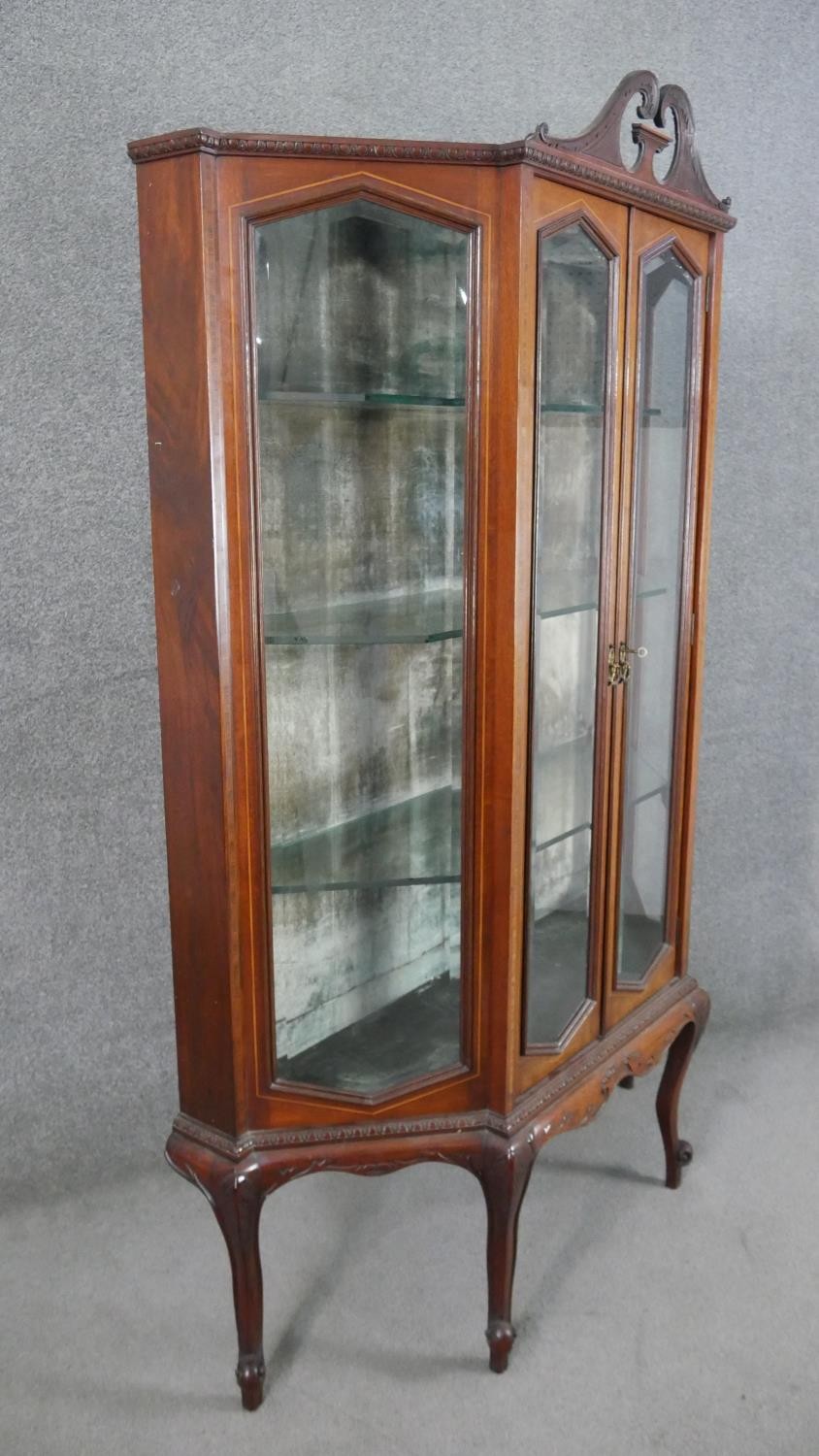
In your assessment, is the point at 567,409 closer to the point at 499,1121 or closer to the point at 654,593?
the point at 654,593

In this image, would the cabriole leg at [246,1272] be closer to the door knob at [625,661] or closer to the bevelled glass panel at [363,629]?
the bevelled glass panel at [363,629]

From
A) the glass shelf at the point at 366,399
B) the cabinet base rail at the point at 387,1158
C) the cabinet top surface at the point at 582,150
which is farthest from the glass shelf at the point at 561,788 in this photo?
the cabinet top surface at the point at 582,150

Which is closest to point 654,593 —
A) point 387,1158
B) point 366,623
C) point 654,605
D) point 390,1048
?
point 654,605

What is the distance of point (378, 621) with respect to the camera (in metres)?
1.41

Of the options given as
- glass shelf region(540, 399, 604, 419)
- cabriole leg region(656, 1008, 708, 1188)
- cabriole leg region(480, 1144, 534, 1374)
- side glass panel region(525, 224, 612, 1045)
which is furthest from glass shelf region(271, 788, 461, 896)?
cabriole leg region(656, 1008, 708, 1188)

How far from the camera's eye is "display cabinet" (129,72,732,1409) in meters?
1.22

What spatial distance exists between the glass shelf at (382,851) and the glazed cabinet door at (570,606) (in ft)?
0.33

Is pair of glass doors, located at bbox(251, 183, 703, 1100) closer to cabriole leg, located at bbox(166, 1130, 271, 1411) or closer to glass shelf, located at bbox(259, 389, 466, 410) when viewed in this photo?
glass shelf, located at bbox(259, 389, 466, 410)

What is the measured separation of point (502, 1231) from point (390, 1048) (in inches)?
10.7

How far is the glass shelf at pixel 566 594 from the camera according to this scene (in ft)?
4.53

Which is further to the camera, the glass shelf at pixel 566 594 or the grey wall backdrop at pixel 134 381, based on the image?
the grey wall backdrop at pixel 134 381

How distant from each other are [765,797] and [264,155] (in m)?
1.68

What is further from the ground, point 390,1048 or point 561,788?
point 561,788

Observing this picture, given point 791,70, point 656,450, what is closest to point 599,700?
point 656,450
